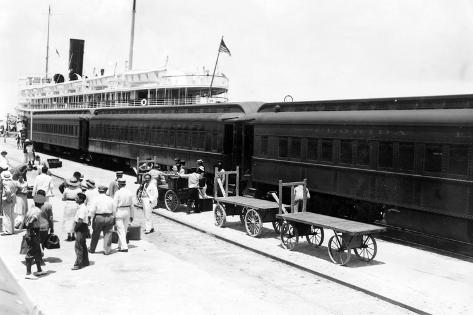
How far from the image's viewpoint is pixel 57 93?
77438 mm

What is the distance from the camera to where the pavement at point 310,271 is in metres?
7.95

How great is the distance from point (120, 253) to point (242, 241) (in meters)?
2.93

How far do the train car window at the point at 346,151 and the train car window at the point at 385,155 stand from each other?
102 centimetres

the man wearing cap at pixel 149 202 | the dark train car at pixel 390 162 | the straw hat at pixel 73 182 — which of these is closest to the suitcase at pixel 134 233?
the man wearing cap at pixel 149 202

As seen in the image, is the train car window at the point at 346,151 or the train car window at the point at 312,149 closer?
the train car window at the point at 346,151

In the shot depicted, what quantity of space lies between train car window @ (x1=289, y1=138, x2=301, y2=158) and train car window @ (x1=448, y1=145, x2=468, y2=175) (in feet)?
A: 17.6

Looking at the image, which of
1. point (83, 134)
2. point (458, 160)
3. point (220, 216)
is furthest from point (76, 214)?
point (83, 134)

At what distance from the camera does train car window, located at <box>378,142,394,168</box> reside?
→ 13.0 metres

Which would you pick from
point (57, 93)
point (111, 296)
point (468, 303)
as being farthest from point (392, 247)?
point (57, 93)

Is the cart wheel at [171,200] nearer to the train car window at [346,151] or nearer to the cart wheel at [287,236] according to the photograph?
the train car window at [346,151]

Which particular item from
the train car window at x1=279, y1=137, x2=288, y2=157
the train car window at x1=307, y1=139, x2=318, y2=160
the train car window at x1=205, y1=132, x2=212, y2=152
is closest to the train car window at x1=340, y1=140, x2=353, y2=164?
the train car window at x1=307, y1=139, x2=318, y2=160

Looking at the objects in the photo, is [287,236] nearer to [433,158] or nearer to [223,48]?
[433,158]

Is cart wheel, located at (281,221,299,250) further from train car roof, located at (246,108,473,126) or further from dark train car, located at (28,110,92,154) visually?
dark train car, located at (28,110,92,154)

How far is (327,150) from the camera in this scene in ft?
49.2
